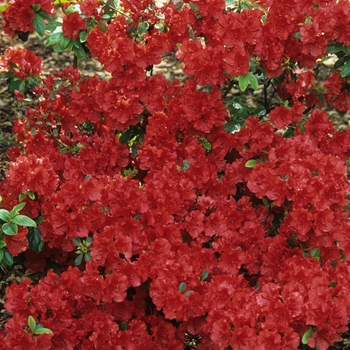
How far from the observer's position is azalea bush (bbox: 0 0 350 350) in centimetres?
269

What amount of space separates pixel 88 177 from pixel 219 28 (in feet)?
2.77

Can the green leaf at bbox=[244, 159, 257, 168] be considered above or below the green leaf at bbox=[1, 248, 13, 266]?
above

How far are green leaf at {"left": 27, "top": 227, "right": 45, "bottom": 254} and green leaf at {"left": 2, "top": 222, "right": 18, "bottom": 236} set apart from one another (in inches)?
9.9

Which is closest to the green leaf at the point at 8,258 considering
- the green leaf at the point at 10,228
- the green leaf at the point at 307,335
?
the green leaf at the point at 10,228

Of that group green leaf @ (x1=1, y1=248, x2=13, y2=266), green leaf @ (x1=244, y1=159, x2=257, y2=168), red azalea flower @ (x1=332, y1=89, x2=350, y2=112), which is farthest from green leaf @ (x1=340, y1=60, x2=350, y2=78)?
green leaf @ (x1=1, y1=248, x2=13, y2=266)

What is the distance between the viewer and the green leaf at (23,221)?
285 cm

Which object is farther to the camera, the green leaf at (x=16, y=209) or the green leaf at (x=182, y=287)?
the green leaf at (x=16, y=209)

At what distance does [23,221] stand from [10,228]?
0.18ft

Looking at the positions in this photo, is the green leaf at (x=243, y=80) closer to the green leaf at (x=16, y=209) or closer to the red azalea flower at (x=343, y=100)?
the red azalea flower at (x=343, y=100)

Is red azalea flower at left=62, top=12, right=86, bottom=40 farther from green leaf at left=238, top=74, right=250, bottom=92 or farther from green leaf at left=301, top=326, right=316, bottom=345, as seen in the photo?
green leaf at left=301, top=326, right=316, bottom=345

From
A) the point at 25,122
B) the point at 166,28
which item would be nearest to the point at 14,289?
the point at 25,122

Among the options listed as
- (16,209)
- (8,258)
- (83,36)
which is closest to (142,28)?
(83,36)

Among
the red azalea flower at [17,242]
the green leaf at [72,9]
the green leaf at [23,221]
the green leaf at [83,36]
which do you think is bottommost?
the red azalea flower at [17,242]

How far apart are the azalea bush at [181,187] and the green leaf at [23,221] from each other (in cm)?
12
